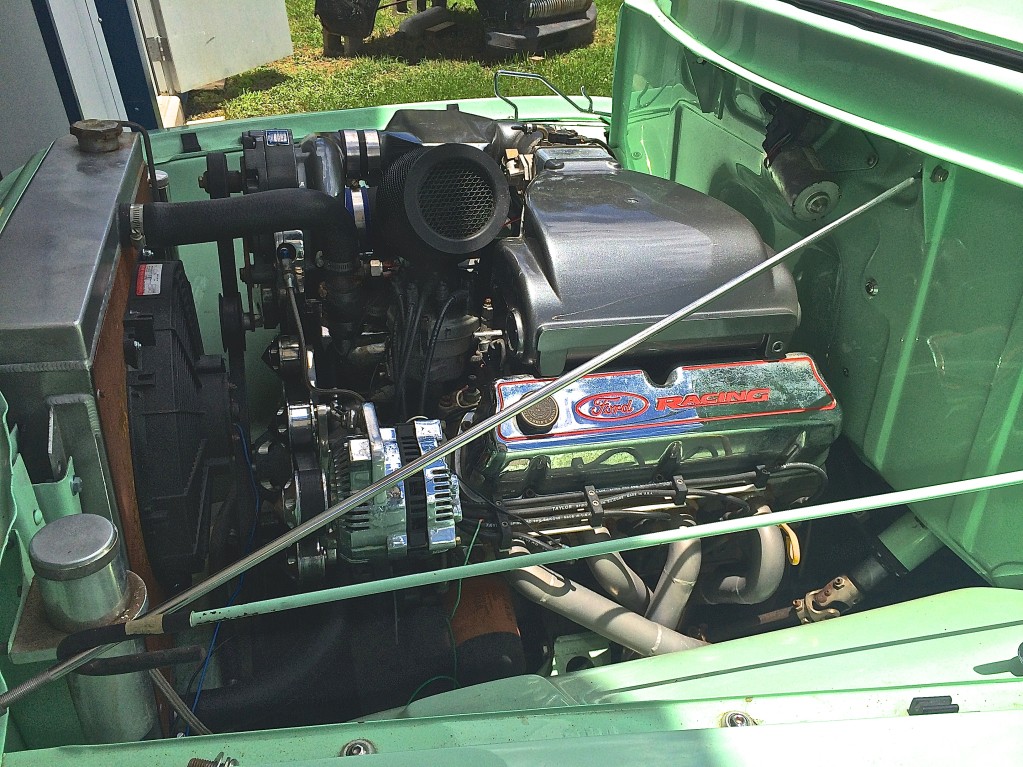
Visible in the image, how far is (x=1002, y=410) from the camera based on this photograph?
4.72 feet

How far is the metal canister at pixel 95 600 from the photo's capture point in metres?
1.04

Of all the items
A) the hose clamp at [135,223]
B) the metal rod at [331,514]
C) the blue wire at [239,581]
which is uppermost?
the hose clamp at [135,223]

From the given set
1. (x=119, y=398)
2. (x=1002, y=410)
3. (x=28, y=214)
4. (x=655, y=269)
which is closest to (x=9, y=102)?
(x=28, y=214)

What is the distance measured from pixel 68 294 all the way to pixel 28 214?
0.31 meters

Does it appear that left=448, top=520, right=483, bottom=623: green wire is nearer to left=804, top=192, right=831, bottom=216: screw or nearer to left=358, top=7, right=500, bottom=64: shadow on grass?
left=804, top=192, right=831, bottom=216: screw

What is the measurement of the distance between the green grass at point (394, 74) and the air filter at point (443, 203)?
4.18m

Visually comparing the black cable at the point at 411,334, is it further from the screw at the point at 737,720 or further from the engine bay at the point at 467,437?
the screw at the point at 737,720

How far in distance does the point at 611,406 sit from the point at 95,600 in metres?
0.94

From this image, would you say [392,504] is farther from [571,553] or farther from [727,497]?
[727,497]

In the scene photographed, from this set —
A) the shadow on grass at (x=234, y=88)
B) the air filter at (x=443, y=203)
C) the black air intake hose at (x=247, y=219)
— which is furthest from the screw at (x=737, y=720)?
the shadow on grass at (x=234, y=88)

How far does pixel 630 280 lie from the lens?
1720 millimetres

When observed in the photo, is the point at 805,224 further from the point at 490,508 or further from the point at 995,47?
the point at 490,508

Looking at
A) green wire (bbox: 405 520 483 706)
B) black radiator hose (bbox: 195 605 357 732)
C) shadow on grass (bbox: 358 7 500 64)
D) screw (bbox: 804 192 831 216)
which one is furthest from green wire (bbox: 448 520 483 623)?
shadow on grass (bbox: 358 7 500 64)

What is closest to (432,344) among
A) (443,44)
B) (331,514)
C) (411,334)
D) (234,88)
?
(411,334)
